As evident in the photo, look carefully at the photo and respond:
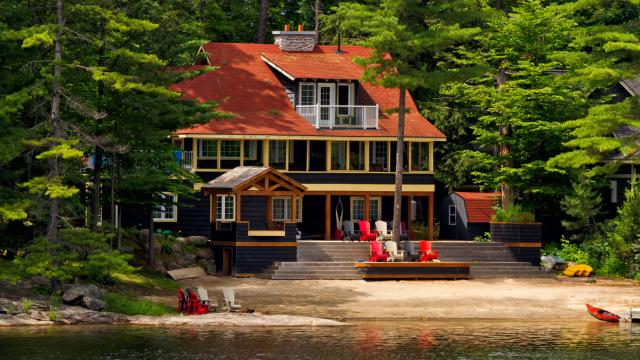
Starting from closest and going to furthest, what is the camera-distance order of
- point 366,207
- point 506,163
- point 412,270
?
point 412,270 < point 506,163 < point 366,207

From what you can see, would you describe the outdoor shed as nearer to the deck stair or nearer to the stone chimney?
the deck stair

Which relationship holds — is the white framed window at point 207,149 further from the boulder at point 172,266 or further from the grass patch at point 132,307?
the grass patch at point 132,307

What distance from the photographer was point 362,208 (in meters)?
65.2

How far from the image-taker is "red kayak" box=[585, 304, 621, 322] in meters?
47.0

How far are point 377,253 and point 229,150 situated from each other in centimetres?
1088

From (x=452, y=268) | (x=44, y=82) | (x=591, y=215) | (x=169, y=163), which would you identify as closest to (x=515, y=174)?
(x=591, y=215)

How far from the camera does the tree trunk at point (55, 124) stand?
144 ft

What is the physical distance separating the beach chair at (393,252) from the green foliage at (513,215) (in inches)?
231

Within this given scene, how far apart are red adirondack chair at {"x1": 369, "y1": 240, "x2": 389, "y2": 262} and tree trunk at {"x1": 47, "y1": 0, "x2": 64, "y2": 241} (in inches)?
606

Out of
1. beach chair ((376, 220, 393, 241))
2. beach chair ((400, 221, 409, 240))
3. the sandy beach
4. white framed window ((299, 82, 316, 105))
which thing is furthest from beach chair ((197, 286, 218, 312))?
white framed window ((299, 82, 316, 105))

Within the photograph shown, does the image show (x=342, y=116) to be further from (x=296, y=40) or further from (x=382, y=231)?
(x=382, y=231)

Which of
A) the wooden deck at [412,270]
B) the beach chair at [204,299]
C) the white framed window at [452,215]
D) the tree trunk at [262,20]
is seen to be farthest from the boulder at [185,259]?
the tree trunk at [262,20]

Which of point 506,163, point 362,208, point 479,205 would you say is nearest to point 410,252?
point 362,208

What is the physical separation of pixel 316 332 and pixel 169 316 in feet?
17.2
